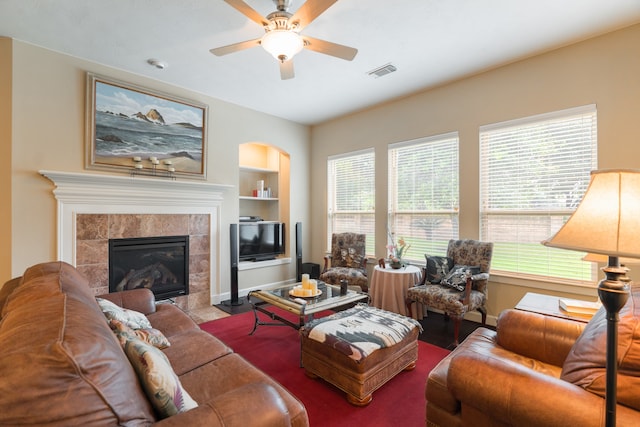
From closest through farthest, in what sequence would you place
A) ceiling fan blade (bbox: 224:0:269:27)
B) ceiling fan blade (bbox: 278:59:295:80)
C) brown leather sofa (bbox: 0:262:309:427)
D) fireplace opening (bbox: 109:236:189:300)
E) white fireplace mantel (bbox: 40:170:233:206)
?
brown leather sofa (bbox: 0:262:309:427) < ceiling fan blade (bbox: 224:0:269:27) < ceiling fan blade (bbox: 278:59:295:80) < white fireplace mantel (bbox: 40:170:233:206) < fireplace opening (bbox: 109:236:189:300)

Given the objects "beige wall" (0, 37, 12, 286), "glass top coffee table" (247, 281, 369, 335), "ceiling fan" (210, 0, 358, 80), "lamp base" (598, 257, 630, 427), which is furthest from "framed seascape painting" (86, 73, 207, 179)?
"lamp base" (598, 257, 630, 427)

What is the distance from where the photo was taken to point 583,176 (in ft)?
9.57

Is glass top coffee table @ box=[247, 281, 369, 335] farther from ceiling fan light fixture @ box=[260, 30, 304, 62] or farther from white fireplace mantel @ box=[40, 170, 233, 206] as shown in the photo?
ceiling fan light fixture @ box=[260, 30, 304, 62]

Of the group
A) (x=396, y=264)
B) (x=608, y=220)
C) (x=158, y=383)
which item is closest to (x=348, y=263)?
(x=396, y=264)

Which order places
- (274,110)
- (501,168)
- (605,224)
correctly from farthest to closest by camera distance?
1. (274,110)
2. (501,168)
3. (605,224)

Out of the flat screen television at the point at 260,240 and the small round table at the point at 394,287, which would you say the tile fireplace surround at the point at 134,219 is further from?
the small round table at the point at 394,287

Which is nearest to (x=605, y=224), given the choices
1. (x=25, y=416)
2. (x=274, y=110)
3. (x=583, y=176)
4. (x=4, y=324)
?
(x=25, y=416)

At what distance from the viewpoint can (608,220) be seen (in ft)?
2.93

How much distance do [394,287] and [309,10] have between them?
2.89 meters

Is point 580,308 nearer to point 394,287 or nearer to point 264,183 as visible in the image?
point 394,287

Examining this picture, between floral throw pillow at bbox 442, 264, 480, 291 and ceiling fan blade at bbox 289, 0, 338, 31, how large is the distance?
9.07 ft

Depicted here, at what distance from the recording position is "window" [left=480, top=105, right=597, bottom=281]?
2.94 m

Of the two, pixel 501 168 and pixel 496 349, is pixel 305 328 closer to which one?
pixel 496 349

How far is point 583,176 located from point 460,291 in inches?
65.0
